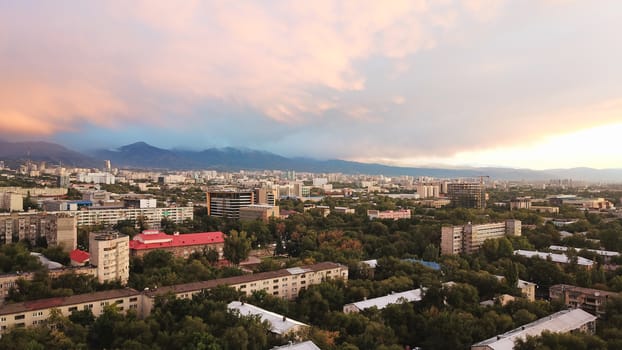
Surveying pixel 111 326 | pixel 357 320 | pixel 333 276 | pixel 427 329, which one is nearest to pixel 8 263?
pixel 111 326

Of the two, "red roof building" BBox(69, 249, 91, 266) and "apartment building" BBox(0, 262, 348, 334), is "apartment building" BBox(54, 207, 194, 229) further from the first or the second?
"apartment building" BBox(0, 262, 348, 334)

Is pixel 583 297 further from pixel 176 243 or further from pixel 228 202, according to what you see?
pixel 228 202

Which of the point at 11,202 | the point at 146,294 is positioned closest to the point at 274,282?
the point at 146,294

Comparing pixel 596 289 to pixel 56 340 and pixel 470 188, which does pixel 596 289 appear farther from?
pixel 470 188

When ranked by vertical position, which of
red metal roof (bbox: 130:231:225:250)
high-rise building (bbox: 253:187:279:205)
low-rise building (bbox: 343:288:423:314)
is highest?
high-rise building (bbox: 253:187:279:205)

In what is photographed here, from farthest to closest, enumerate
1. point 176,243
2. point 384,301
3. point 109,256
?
point 176,243 → point 109,256 → point 384,301

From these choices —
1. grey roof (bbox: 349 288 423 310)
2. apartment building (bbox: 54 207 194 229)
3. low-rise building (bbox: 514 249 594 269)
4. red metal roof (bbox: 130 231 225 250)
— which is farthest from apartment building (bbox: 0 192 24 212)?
low-rise building (bbox: 514 249 594 269)
